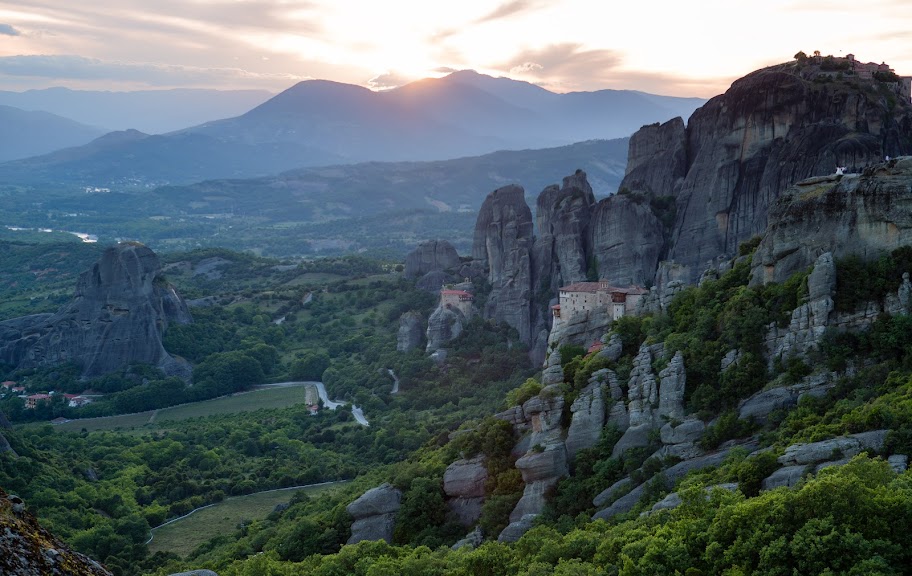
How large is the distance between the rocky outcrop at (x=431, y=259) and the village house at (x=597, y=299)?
125 ft

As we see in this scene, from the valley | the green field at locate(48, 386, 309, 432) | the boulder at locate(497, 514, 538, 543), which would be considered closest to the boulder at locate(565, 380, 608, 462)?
the valley

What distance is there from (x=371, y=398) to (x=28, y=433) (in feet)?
A: 84.2

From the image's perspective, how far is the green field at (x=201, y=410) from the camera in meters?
77.9

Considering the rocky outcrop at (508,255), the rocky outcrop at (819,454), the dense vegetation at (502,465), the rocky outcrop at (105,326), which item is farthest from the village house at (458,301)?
the rocky outcrop at (819,454)

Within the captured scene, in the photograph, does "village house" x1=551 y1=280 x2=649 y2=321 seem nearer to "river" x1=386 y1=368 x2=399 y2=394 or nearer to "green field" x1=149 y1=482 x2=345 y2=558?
"green field" x1=149 y1=482 x2=345 y2=558

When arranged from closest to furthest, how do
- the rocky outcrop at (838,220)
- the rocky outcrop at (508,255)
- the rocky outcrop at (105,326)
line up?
1. the rocky outcrop at (838,220)
2. the rocky outcrop at (508,255)
3. the rocky outcrop at (105,326)

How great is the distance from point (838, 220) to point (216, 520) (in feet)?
125

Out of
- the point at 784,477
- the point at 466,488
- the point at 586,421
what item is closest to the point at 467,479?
the point at 466,488

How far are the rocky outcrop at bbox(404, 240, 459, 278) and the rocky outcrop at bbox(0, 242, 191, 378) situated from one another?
26842mm

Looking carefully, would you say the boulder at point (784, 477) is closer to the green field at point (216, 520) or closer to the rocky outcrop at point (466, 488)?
the rocky outcrop at point (466, 488)

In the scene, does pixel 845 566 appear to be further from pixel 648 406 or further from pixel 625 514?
pixel 648 406

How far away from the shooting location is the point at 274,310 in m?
109

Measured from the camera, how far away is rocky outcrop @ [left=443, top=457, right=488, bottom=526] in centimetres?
3953

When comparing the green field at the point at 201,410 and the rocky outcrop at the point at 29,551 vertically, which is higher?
the rocky outcrop at the point at 29,551
